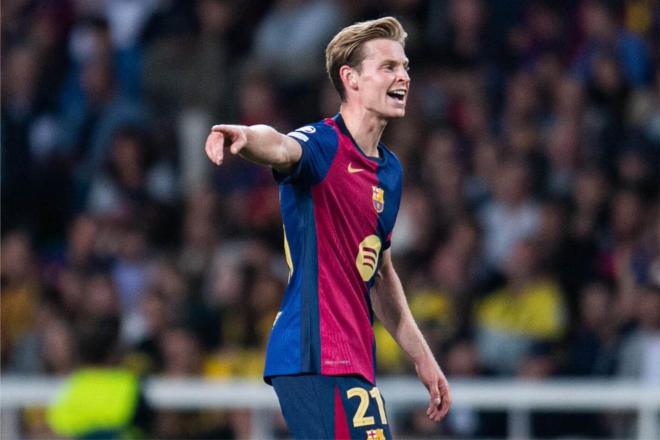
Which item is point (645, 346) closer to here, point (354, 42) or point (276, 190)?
point (276, 190)

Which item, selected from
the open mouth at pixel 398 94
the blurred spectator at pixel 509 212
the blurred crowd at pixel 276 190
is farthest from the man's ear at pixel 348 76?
the blurred spectator at pixel 509 212

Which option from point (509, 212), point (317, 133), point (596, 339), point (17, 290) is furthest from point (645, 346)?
point (17, 290)

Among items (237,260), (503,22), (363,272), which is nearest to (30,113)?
(237,260)

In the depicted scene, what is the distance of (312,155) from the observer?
4.67m

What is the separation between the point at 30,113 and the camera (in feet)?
38.8

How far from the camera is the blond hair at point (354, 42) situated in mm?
4941

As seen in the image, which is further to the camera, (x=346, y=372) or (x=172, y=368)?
(x=172, y=368)

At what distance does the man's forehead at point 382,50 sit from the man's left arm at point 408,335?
742mm

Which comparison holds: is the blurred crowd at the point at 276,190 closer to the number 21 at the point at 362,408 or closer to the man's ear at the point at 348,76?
the number 21 at the point at 362,408

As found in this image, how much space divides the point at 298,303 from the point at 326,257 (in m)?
0.17

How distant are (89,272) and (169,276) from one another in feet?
2.38

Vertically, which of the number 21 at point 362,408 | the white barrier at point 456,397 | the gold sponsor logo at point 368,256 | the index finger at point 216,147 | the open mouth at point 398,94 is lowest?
the white barrier at point 456,397

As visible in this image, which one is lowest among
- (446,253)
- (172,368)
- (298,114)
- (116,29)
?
(172,368)

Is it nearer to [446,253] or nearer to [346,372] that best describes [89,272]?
[446,253]
